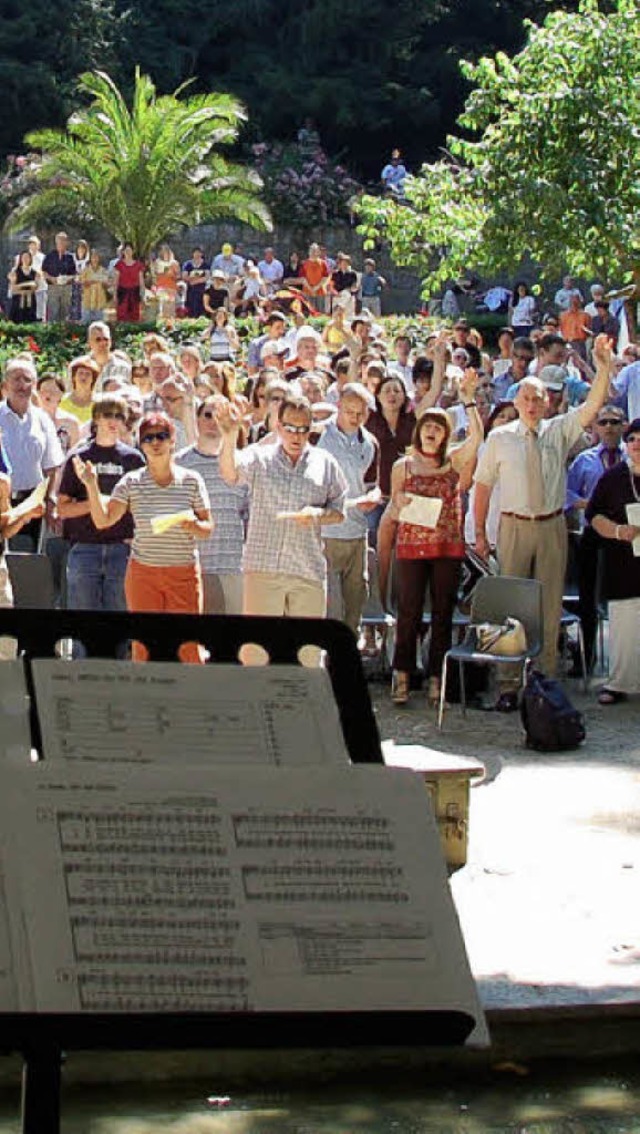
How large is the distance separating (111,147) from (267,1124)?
98.3 ft

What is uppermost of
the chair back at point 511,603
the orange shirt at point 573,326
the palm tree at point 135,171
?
the palm tree at point 135,171

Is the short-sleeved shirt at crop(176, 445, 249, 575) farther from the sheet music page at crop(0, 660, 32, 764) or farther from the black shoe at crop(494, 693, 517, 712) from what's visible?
the sheet music page at crop(0, 660, 32, 764)

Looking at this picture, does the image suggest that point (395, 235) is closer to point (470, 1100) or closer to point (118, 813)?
point (470, 1100)

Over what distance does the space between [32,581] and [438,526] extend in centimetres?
229

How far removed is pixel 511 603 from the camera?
12062 millimetres

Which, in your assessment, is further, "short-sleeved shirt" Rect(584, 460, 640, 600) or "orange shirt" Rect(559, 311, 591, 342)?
"orange shirt" Rect(559, 311, 591, 342)

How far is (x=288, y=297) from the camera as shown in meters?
30.2

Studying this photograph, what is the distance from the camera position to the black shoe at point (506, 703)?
12.3 metres

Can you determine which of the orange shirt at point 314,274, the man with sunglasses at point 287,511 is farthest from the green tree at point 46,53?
the man with sunglasses at point 287,511

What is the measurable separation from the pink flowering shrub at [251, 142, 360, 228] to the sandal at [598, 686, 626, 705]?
1132 inches

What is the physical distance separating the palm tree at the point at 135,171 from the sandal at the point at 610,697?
75.9 ft

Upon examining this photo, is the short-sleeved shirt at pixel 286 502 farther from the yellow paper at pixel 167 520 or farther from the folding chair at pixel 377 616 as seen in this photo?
the folding chair at pixel 377 616

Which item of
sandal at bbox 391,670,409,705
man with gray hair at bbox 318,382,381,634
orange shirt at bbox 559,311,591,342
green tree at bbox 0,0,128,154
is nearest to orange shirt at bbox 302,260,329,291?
orange shirt at bbox 559,311,591,342

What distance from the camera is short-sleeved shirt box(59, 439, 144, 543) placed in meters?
11.3
